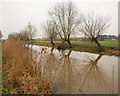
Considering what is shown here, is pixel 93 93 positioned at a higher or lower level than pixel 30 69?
lower

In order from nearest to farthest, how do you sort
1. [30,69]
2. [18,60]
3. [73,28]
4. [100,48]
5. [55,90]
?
1. [55,90]
2. [30,69]
3. [18,60]
4. [100,48]
5. [73,28]

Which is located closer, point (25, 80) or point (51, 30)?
point (25, 80)

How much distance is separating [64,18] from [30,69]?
114 feet

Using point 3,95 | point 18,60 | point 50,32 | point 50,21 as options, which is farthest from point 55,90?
point 50,32

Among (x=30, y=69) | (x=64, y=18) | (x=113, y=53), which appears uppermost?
(x=64, y=18)

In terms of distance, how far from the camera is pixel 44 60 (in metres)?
7.82

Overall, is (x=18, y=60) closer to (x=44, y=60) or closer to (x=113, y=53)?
(x=44, y=60)

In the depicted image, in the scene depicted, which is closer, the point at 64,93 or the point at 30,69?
the point at 64,93

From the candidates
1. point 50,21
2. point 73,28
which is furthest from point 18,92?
point 50,21

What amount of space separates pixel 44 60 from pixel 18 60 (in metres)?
2.61

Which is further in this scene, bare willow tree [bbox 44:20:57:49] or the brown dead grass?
bare willow tree [bbox 44:20:57:49]

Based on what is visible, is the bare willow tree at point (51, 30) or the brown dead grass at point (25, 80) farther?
the bare willow tree at point (51, 30)

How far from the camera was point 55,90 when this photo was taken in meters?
8.35

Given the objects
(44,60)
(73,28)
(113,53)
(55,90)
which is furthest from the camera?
(73,28)
